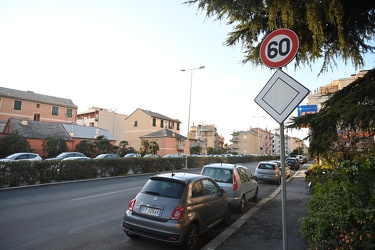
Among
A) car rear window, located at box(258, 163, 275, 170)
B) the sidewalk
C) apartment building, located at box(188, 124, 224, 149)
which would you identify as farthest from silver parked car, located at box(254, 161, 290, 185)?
apartment building, located at box(188, 124, 224, 149)

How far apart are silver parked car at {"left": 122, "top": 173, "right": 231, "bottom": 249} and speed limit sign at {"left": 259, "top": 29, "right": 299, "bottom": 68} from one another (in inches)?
121

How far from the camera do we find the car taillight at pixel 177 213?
15.3ft

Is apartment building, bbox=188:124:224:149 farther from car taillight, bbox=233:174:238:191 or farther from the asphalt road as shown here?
car taillight, bbox=233:174:238:191

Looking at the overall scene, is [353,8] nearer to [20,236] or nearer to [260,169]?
[20,236]

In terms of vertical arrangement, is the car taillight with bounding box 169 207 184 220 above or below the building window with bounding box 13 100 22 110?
below

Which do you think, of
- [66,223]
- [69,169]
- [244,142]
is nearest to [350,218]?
[66,223]

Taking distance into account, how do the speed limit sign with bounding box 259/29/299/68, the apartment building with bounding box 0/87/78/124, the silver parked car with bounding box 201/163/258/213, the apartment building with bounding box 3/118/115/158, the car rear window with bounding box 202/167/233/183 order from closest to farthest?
the speed limit sign with bounding box 259/29/299/68
the silver parked car with bounding box 201/163/258/213
the car rear window with bounding box 202/167/233/183
the apartment building with bounding box 3/118/115/158
the apartment building with bounding box 0/87/78/124

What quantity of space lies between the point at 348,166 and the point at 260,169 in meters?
13.5

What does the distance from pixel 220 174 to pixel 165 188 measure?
12.8 feet

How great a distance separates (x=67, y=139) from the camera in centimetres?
3841

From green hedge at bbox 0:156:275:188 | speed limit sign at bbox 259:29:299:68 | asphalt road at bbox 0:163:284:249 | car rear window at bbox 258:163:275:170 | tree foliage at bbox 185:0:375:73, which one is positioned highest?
tree foliage at bbox 185:0:375:73

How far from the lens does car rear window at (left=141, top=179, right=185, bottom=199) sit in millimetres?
5055

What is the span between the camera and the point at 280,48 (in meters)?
3.51

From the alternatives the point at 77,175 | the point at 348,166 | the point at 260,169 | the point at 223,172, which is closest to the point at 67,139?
the point at 77,175
